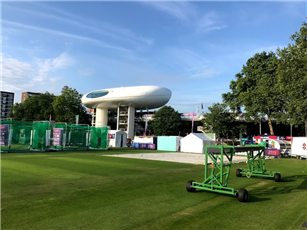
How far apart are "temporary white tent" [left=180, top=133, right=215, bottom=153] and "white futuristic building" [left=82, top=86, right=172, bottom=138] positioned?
3389cm

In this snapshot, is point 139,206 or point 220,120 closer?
point 139,206

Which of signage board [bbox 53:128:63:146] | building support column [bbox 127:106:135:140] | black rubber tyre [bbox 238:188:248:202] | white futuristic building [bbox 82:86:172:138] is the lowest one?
black rubber tyre [bbox 238:188:248:202]

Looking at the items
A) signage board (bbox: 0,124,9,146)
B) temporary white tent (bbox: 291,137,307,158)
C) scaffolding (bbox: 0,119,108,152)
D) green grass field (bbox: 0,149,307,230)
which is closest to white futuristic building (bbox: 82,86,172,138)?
scaffolding (bbox: 0,119,108,152)

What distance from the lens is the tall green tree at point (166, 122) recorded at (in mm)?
64312

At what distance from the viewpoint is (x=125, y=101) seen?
70000 mm

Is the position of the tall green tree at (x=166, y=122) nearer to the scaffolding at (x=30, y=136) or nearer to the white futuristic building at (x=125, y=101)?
the white futuristic building at (x=125, y=101)

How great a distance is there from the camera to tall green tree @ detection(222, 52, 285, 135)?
127 ft

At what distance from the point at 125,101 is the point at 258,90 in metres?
39.9

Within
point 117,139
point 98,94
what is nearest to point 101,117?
point 98,94

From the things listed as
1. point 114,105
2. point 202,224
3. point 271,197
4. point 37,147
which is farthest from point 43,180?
point 114,105

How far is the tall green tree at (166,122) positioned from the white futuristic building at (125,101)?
5.89 meters

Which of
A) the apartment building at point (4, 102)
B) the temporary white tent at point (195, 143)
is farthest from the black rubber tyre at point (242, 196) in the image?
the apartment building at point (4, 102)

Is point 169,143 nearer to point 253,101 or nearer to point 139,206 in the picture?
point 253,101

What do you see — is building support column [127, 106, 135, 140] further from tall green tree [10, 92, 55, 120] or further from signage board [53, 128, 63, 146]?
signage board [53, 128, 63, 146]
